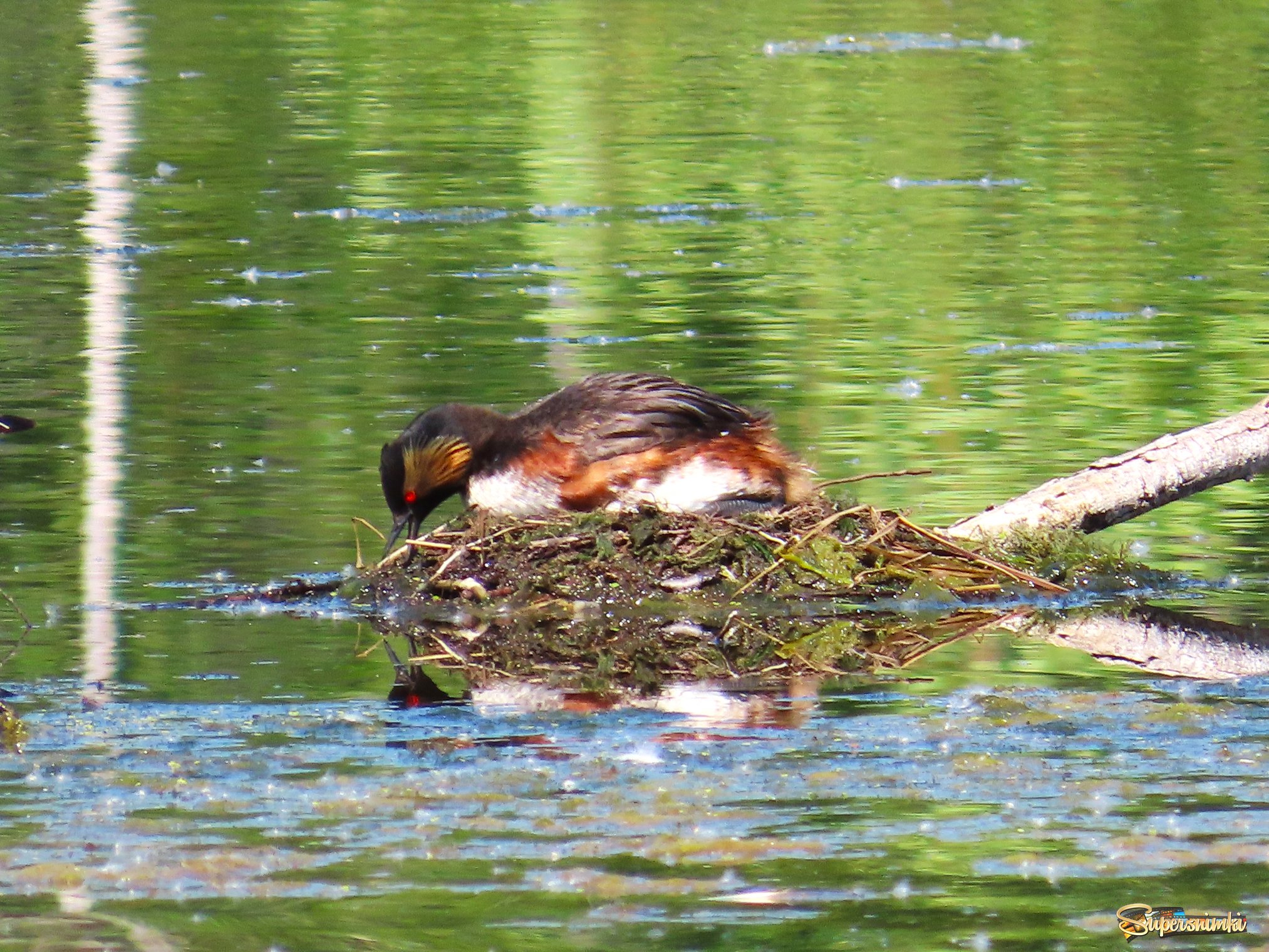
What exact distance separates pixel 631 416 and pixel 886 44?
20.7m

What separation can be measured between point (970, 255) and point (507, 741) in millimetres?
10731

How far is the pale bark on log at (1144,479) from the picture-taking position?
28.2ft

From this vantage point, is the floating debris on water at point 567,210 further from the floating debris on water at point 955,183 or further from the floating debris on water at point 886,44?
the floating debris on water at point 886,44

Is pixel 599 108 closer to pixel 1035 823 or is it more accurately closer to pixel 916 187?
pixel 916 187

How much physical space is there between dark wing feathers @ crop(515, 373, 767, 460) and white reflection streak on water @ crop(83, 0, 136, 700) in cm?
160

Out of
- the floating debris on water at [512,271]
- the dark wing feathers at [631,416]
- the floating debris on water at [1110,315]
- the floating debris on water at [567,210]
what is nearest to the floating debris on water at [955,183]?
the floating debris on water at [567,210]

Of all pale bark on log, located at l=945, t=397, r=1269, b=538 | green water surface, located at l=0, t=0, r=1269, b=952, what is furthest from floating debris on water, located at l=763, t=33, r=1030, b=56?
pale bark on log, located at l=945, t=397, r=1269, b=538

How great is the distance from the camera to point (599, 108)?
79.0 feet

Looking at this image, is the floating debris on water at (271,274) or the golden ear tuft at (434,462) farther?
the floating debris on water at (271,274)

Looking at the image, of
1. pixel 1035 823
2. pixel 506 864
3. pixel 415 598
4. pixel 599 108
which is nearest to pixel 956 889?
pixel 1035 823

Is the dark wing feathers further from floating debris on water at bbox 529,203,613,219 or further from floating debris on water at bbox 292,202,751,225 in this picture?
floating debris on water at bbox 529,203,613,219

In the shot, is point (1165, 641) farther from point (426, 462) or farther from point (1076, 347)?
point (1076, 347)

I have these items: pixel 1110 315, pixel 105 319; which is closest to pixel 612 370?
pixel 1110 315

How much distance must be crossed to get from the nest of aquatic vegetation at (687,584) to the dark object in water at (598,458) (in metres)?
0.16
